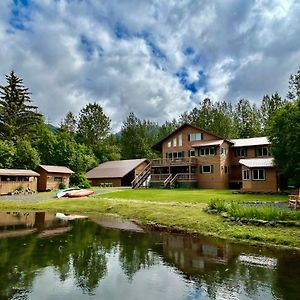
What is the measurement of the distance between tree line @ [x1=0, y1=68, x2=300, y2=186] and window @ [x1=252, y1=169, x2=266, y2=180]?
4.20 m

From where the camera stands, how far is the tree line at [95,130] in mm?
45719

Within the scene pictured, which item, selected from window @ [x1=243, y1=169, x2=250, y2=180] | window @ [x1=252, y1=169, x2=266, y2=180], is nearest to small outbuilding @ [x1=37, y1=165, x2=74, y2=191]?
window @ [x1=243, y1=169, x2=250, y2=180]

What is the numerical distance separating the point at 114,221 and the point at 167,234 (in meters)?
5.65

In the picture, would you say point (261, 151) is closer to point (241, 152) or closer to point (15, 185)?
point (241, 152)

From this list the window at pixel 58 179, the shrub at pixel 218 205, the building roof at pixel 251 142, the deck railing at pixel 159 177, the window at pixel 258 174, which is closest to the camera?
the shrub at pixel 218 205

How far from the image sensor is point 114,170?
5516 centimetres

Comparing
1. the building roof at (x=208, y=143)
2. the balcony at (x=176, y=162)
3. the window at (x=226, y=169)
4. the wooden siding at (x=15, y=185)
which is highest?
the building roof at (x=208, y=143)

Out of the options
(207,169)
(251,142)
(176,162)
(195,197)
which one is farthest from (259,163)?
(176,162)

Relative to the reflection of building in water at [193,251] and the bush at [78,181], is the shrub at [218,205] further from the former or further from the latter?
the bush at [78,181]

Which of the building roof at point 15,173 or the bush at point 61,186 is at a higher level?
the building roof at point 15,173

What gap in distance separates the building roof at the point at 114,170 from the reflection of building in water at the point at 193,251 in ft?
121

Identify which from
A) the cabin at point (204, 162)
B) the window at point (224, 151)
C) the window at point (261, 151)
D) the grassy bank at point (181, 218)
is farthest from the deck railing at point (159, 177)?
the grassy bank at point (181, 218)

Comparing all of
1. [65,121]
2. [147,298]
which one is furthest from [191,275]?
[65,121]

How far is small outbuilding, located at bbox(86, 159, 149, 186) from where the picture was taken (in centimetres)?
5288
